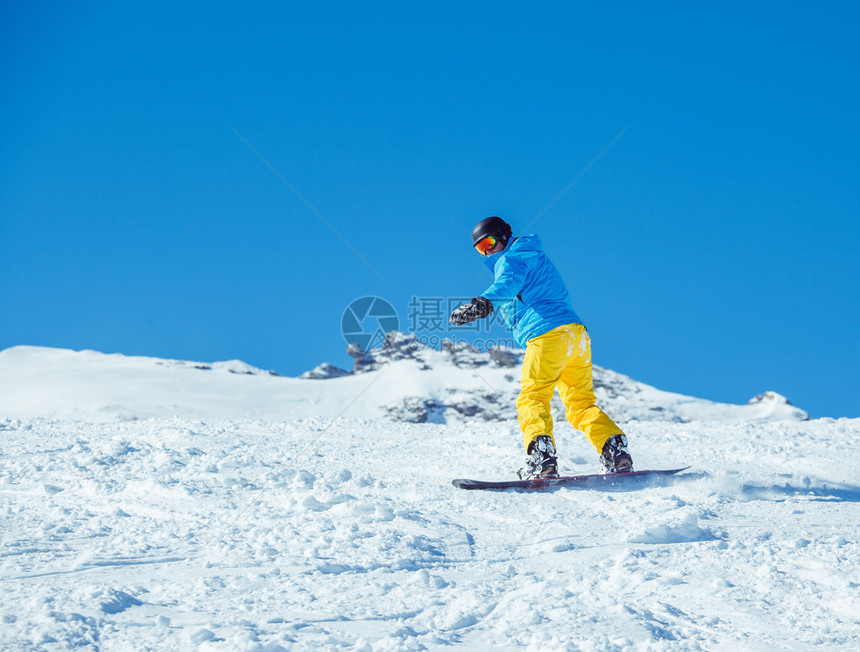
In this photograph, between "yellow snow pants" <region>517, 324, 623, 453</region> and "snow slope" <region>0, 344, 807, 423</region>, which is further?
"snow slope" <region>0, 344, 807, 423</region>

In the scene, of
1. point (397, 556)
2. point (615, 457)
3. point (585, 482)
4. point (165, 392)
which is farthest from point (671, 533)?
point (165, 392)

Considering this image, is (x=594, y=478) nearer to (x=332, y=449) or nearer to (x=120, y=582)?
(x=332, y=449)

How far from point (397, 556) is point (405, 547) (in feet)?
0.43

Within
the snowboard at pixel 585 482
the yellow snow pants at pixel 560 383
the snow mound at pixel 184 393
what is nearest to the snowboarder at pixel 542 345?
the yellow snow pants at pixel 560 383

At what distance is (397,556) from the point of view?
2.91m

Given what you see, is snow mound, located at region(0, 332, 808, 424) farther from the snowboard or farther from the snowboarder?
the snowboard

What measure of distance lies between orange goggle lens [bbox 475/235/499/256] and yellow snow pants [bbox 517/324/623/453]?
76 cm

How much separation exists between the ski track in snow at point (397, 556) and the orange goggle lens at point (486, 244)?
166 centimetres

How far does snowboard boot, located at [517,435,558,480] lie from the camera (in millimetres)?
4645

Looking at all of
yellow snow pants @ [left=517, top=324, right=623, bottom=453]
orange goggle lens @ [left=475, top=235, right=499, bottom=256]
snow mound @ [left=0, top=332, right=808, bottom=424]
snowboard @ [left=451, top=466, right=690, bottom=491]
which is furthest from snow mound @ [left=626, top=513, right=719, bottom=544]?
snow mound @ [left=0, top=332, right=808, bottom=424]

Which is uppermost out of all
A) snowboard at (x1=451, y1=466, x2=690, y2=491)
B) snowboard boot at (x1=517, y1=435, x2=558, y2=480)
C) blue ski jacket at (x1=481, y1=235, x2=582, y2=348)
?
blue ski jacket at (x1=481, y1=235, x2=582, y2=348)

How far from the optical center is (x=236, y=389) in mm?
41188

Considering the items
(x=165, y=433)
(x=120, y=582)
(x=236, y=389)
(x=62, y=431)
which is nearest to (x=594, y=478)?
(x=120, y=582)

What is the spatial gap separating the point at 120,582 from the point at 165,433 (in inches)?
148
